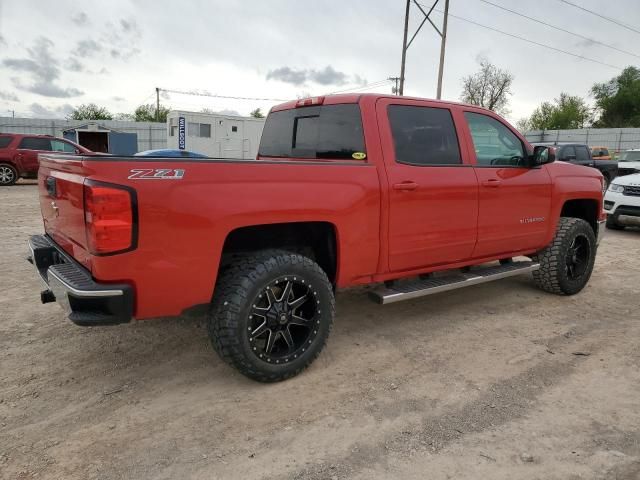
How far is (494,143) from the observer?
4379mm

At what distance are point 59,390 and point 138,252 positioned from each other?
3.93 feet

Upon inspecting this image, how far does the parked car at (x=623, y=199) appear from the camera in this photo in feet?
29.9

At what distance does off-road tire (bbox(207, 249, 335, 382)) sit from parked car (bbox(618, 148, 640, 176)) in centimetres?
1341

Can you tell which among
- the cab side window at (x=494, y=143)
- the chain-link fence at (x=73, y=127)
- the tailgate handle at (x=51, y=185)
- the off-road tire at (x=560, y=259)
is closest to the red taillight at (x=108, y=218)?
the tailgate handle at (x=51, y=185)

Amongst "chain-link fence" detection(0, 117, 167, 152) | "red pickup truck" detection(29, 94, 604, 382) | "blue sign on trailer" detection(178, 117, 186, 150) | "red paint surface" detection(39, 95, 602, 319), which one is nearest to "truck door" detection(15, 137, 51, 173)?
"blue sign on trailer" detection(178, 117, 186, 150)

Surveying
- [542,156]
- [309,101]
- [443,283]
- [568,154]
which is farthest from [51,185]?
[568,154]

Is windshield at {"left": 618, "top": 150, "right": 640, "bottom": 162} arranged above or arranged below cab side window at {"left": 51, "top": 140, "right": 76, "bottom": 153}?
above

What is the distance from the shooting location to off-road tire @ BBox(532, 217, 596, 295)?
16.1 feet

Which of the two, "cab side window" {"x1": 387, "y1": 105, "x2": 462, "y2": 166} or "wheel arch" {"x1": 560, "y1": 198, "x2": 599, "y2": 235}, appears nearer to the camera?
"cab side window" {"x1": 387, "y1": 105, "x2": 462, "y2": 166}

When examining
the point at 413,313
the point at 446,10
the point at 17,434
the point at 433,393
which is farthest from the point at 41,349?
the point at 446,10

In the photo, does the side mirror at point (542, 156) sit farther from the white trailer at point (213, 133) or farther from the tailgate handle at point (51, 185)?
the white trailer at point (213, 133)

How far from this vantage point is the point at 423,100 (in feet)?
12.9

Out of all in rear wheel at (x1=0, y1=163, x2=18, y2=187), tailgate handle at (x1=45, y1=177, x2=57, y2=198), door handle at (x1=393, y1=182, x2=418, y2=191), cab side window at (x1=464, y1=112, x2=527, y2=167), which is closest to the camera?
tailgate handle at (x1=45, y1=177, x2=57, y2=198)

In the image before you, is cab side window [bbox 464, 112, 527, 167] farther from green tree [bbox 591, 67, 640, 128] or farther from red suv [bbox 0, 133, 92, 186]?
green tree [bbox 591, 67, 640, 128]
